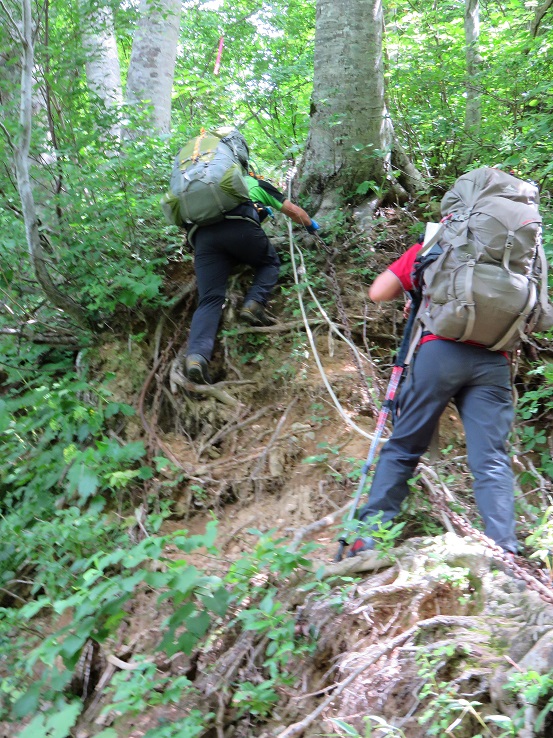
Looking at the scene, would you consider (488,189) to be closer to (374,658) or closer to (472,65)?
(374,658)

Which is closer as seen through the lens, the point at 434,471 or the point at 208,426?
the point at 434,471

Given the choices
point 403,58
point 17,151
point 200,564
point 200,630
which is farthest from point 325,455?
point 403,58

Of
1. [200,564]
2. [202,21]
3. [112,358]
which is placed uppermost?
[202,21]

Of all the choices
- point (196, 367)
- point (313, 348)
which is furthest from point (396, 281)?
point (196, 367)

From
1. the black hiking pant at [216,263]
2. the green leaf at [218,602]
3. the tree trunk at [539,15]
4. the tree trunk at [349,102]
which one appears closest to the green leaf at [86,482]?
the black hiking pant at [216,263]

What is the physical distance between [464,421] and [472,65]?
4.88m

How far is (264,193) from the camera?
17.0 ft

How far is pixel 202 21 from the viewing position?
10812mm

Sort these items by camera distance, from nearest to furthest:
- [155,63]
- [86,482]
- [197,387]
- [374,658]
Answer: [374,658]
[86,482]
[197,387]
[155,63]

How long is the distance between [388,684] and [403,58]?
665 centimetres

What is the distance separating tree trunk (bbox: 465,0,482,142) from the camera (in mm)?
6184

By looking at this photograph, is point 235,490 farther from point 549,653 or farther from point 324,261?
point 549,653

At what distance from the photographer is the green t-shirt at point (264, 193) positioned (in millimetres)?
5132

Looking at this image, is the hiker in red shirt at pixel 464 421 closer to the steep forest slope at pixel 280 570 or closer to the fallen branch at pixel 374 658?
the steep forest slope at pixel 280 570
